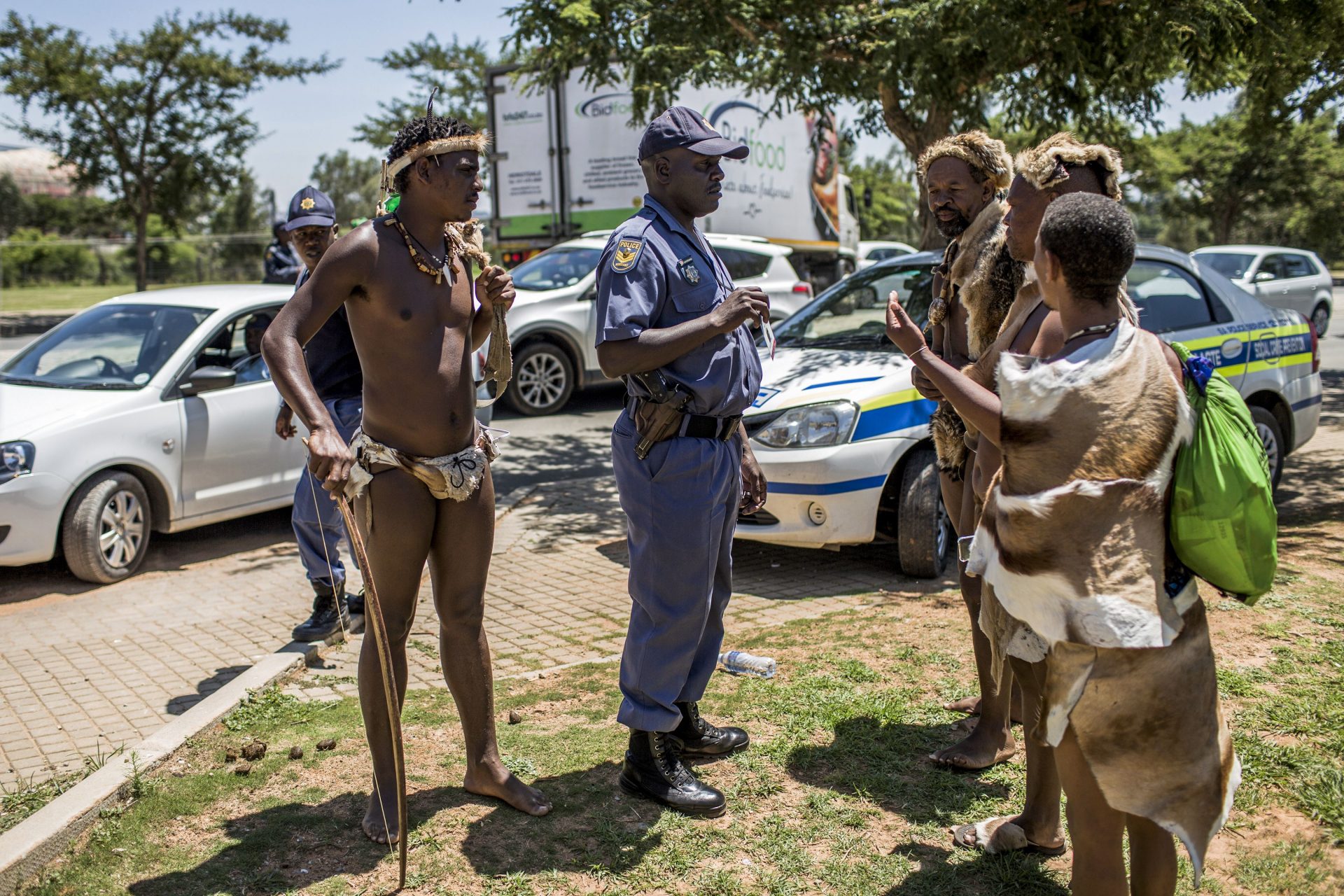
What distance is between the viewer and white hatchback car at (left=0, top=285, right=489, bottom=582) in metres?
6.29

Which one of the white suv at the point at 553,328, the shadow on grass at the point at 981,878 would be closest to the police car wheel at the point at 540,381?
the white suv at the point at 553,328

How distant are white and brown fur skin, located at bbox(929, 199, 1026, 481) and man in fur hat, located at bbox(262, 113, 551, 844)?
162cm

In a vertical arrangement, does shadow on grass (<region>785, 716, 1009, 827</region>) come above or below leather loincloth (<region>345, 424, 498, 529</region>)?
below

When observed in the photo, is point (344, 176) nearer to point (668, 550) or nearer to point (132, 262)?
point (132, 262)

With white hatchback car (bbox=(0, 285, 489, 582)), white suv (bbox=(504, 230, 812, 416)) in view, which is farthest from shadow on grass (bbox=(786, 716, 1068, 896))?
white suv (bbox=(504, 230, 812, 416))

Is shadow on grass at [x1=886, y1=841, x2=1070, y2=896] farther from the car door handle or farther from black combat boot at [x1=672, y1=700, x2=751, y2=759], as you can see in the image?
the car door handle

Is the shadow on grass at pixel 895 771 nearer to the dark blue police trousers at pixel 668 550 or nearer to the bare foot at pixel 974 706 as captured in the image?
the bare foot at pixel 974 706

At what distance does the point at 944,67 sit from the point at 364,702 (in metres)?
6.86

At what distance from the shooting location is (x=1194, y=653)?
250cm

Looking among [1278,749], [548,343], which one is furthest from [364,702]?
[548,343]

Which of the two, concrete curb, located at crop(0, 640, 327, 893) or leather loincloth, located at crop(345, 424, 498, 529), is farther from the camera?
leather loincloth, located at crop(345, 424, 498, 529)

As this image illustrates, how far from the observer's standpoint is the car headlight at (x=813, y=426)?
608 cm

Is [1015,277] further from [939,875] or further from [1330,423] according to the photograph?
[1330,423]

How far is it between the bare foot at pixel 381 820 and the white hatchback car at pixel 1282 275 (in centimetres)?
1907
